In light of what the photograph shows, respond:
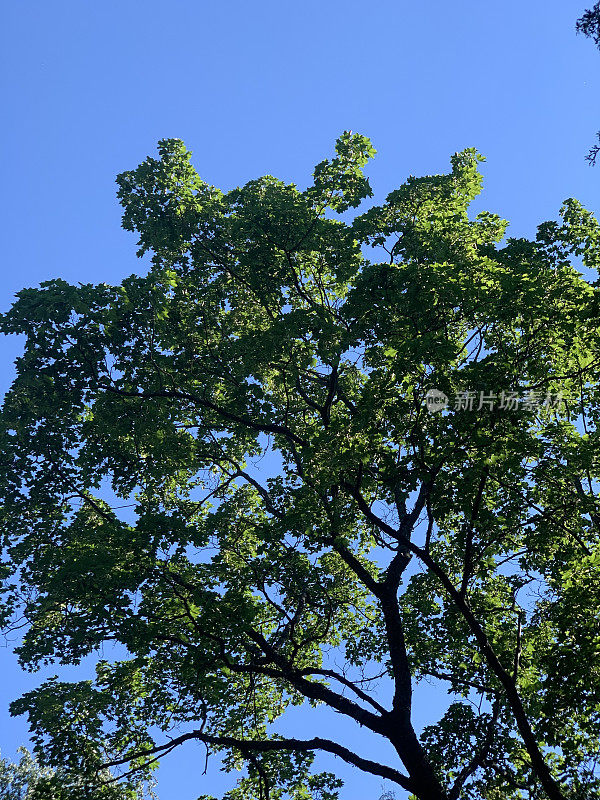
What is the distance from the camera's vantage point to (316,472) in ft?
54.7

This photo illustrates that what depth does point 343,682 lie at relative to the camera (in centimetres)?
1877

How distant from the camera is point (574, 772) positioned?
50.9 ft

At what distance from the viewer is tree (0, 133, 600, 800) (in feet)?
49.0

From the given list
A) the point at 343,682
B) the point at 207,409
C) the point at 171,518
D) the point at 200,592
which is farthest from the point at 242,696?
the point at 207,409

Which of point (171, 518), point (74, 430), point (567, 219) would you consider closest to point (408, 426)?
point (171, 518)

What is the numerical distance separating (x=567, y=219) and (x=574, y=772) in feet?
39.2

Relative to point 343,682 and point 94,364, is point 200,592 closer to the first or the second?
point 343,682

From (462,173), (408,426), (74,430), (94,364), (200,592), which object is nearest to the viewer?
(408,426)

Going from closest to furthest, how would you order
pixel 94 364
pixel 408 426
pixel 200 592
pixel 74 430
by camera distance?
pixel 408 426 → pixel 200 592 → pixel 94 364 → pixel 74 430

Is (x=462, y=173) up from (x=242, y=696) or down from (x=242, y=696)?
up

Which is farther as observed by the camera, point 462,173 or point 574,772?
point 462,173

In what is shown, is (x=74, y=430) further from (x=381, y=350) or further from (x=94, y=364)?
(x=381, y=350)

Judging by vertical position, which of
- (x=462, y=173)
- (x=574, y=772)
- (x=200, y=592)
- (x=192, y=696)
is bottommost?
(x=574, y=772)

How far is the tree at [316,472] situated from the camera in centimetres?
1494
